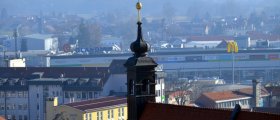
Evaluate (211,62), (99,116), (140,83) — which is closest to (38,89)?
(99,116)

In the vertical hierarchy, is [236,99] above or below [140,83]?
below

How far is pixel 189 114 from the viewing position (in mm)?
25469

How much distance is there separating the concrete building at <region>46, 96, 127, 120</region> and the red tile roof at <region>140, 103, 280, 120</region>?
23609 millimetres

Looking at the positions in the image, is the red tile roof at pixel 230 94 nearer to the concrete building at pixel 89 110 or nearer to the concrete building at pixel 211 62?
the concrete building at pixel 89 110

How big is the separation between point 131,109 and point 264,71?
2999 inches

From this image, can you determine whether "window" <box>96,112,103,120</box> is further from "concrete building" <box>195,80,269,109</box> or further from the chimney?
the chimney

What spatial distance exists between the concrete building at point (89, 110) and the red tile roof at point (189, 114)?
23.6 metres

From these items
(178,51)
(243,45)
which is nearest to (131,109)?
(178,51)

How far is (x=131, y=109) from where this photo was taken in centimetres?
2805

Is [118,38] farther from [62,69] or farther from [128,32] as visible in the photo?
[62,69]

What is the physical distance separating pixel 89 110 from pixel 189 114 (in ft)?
86.4

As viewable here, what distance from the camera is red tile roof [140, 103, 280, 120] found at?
23.5m

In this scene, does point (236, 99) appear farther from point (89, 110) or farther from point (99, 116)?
point (89, 110)

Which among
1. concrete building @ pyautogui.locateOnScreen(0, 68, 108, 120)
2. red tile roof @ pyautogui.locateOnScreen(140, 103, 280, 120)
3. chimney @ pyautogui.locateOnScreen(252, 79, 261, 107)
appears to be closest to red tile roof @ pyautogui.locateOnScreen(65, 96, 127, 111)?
concrete building @ pyautogui.locateOnScreen(0, 68, 108, 120)
